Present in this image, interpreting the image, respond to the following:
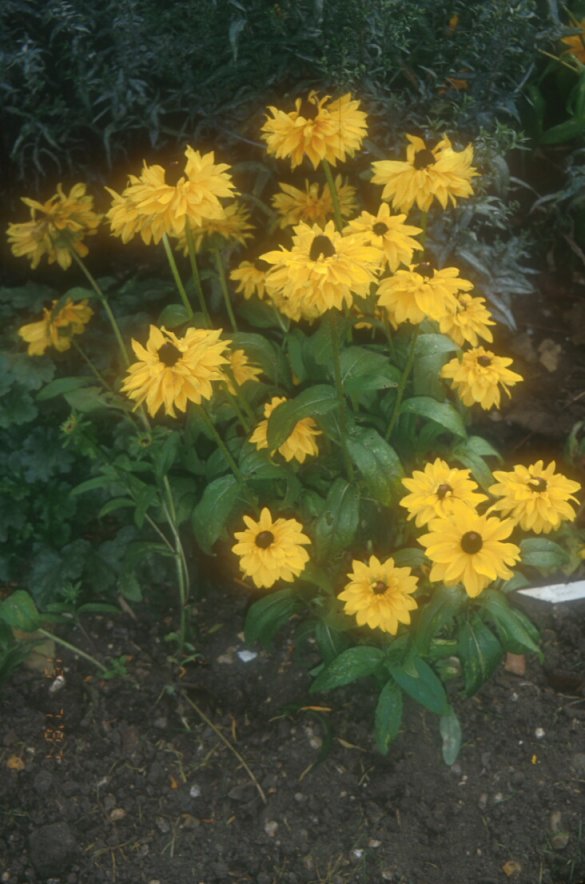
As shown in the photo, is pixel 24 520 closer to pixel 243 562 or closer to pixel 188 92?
pixel 243 562

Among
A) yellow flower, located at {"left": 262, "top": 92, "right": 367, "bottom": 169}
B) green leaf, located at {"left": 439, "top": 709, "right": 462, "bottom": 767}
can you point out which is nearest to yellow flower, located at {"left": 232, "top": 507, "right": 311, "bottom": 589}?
green leaf, located at {"left": 439, "top": 709, "right": 462, "bottom": 767}

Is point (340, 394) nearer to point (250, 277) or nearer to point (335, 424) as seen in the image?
point (335, 424)

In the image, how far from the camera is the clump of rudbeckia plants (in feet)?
5.26

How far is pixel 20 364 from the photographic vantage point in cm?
230

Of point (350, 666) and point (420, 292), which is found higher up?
point (420, 292)

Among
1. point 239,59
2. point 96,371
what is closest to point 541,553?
point 96,371

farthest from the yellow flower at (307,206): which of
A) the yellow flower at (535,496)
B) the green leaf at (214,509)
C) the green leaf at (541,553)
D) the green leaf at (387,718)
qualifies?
the green leaf at (387,718)

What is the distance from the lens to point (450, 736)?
6.77ft

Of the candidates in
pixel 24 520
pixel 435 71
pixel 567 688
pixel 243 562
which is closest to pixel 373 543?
pixel 243 562

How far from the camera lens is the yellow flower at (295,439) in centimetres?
185

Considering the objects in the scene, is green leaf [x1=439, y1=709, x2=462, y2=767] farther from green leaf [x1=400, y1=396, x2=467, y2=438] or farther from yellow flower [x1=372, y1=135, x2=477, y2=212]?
yellow flower [x1=372, y1=135, x2=477, y2=212]

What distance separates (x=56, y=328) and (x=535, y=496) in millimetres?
1146

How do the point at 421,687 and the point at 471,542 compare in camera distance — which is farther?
the point at 421,687

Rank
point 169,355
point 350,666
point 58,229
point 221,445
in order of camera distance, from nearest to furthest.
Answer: point 169,355 → point 221,445 → point 350,666 → point 58,229
